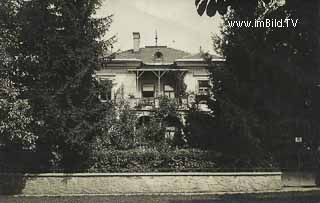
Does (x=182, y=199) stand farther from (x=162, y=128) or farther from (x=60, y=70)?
(x=162, y=128)

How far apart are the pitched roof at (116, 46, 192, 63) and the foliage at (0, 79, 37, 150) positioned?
24.2m

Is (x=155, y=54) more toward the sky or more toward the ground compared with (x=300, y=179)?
more toward the sky

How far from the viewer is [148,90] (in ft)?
144

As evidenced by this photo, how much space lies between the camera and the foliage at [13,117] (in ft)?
60.0

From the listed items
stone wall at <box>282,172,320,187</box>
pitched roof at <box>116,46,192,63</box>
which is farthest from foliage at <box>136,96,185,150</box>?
pitched roof at <box>116,46,192,63</box>

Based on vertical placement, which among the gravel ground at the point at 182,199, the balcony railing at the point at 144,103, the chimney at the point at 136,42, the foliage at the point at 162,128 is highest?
the chimney at the point at 136,42

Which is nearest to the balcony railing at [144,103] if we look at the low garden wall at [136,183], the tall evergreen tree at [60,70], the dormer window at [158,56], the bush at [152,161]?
the dormer window at [158,56]

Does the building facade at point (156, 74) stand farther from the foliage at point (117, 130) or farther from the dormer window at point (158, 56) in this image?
the foliage at point (117, 130)

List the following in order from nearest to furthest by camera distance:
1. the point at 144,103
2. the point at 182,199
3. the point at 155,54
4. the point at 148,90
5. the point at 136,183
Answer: the point at 182,199 → the point at 136,183 → the point at 144,103 → the point at 148,90 → the point at 155,54

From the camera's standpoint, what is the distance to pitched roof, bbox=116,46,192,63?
44.2 meters

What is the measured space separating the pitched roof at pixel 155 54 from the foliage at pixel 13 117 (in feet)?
79.3

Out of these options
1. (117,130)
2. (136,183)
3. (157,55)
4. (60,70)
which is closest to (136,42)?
(157,55)

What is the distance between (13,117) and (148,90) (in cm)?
2586

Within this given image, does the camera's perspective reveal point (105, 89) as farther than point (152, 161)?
No
